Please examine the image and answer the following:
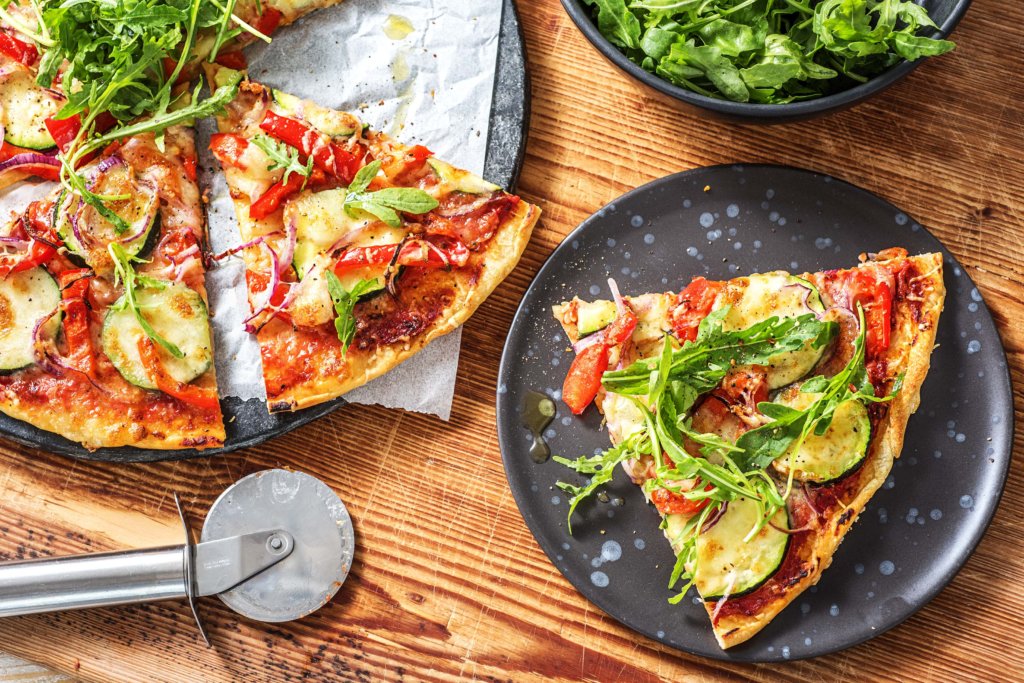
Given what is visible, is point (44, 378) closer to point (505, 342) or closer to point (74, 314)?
point (74, 314)

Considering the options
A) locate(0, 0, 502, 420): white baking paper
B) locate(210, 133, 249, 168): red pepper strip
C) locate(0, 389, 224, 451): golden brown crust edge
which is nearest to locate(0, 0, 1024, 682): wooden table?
locate(0, 0, 502, 420): white baking paper

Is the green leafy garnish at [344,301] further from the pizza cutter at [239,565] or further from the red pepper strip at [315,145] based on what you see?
the pizza cutter at [239,565]

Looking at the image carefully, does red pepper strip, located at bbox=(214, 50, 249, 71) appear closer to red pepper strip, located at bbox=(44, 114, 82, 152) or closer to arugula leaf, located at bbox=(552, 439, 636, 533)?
red pepper strip, located at bbox=(44, 114, 82, 152)

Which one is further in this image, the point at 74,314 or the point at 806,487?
the point at 74,314

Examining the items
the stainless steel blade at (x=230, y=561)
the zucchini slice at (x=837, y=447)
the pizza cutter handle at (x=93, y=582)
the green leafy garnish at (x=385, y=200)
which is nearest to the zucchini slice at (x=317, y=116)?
the green leafy garnish at (x=385, y=200)

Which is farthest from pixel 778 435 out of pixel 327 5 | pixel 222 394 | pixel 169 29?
pixel 169 29

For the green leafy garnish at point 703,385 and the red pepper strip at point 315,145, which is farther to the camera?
the red pepper strip at point 315,145
